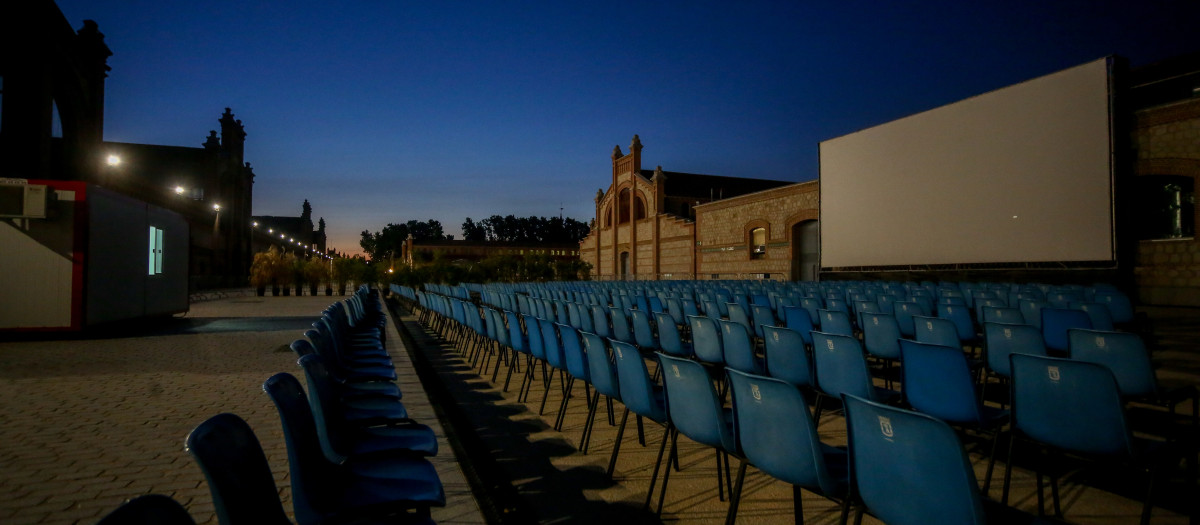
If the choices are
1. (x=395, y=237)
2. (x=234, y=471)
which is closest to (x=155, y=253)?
(x=234, y=471)

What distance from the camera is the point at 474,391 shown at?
19.5 feet

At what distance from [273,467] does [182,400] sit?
2.54m

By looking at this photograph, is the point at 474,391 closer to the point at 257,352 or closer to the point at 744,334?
the point at 744,334

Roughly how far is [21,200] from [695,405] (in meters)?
12.2

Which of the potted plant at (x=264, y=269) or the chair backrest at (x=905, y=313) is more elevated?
the potted plant at (x=264, y=269)

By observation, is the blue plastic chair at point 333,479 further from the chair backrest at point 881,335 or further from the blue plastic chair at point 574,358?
the chair backrest at point 881,335

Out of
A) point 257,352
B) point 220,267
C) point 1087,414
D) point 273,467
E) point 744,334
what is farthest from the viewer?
point 220,267

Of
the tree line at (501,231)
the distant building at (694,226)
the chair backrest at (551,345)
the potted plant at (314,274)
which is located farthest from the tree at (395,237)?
the chair backrest at (551,345)

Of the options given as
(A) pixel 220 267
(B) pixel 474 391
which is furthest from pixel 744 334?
(A) pixel 220 267

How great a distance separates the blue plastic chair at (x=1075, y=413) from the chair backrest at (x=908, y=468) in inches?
46.7

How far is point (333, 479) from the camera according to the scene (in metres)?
2.23

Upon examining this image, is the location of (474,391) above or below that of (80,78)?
below

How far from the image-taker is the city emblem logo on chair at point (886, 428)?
177 centimetres

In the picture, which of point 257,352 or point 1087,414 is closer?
point 1087,414
